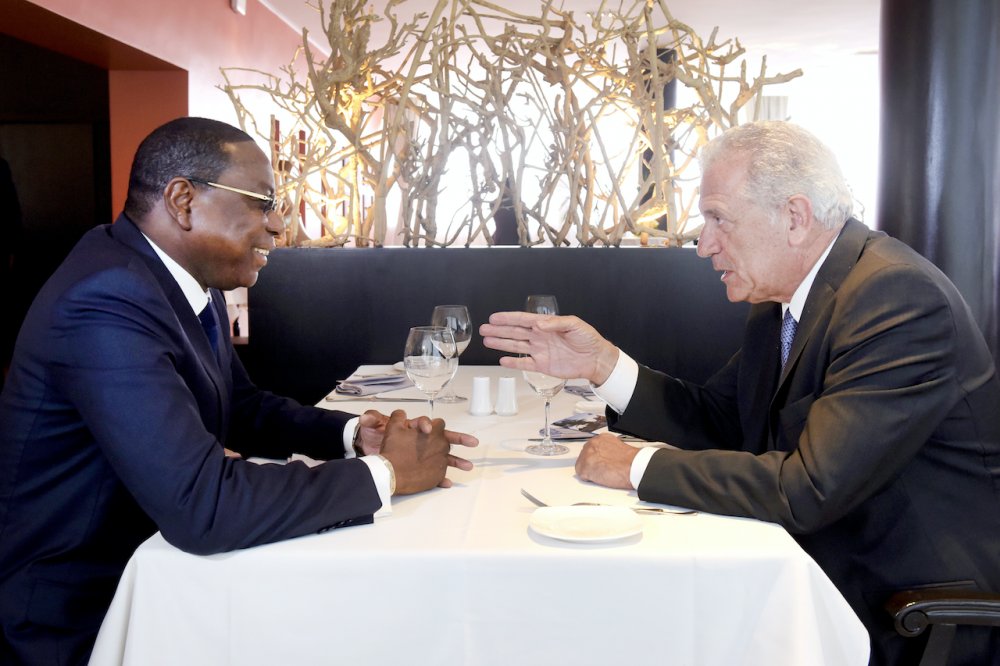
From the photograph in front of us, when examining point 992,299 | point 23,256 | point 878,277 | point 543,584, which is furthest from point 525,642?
point 23,256

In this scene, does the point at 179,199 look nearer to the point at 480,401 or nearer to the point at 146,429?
the point at 146,429

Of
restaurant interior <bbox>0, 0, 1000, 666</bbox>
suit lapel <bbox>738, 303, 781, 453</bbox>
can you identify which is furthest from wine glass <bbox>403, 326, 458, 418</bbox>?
suit lapel <bbox>738, 303, 781, 453</bbox>

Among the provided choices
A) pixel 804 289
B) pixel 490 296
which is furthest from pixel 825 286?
pixel 490 296

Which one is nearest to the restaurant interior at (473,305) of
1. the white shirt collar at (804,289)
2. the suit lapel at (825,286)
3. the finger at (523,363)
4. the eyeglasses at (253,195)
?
the finger at (523,363)

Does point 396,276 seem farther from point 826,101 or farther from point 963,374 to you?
point 826,101

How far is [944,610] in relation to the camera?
53.3 inches

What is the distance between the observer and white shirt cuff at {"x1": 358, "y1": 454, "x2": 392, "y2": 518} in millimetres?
1396

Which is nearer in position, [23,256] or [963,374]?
[963,374]

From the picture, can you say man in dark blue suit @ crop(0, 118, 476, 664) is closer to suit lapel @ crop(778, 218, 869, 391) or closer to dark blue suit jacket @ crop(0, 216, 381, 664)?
dark blue suit jacket @ crop(0, 216, 381, 664)

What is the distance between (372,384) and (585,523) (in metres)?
1.43

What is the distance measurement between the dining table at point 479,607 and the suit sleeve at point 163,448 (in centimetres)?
5

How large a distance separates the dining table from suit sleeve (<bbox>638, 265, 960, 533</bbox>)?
0.63 feet

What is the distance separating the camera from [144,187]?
1593 millimetres

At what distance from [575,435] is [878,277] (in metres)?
0.71
